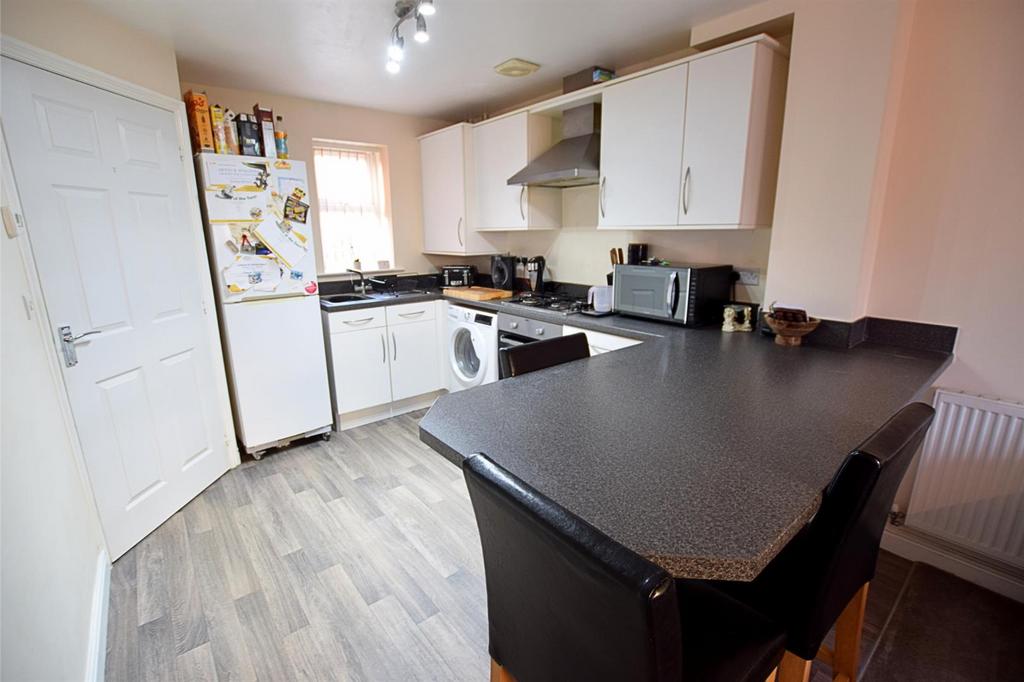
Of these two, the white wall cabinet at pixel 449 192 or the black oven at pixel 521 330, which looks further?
the white wall cabinet at pixel 449 192

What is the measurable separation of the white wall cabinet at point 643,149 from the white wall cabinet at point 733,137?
2.6 inches

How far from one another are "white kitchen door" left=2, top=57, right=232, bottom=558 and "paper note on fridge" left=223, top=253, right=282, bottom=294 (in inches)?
5.4

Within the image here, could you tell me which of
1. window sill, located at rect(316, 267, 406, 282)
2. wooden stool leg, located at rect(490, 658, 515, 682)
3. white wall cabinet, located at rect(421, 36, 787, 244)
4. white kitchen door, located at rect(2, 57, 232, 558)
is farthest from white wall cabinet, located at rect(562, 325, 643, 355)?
white kitchen door, located at rect(2, 57, 232, 558)

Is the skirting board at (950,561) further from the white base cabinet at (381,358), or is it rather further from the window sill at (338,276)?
the window sill at (338,276)

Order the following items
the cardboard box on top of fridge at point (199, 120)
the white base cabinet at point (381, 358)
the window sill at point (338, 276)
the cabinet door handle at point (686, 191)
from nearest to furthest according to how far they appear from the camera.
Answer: the cabinet door handle at point (686, 191)
the cardboard box on top of fridge at point (199, 120)
the white base cabinet at point (381, 358)
the window sill at point (338, 276)

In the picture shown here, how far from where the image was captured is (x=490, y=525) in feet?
2.46

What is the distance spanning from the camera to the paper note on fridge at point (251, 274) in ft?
8.57

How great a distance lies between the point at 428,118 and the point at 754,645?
13.5 ft

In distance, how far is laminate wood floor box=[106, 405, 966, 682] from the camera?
5.05ft

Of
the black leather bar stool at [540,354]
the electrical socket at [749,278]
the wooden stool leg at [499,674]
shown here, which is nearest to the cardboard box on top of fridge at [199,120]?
the black leather bar stool at [540,354]

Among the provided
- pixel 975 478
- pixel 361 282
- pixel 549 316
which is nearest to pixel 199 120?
pixel 361 282

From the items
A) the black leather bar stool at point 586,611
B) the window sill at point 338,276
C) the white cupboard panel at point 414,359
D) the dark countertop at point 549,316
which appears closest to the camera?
A: the black leather bar stool at point 586,611

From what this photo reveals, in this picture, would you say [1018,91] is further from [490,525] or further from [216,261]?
[216,261]

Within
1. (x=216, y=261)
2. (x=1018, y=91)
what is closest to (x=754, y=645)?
(x=1018, y=91)
